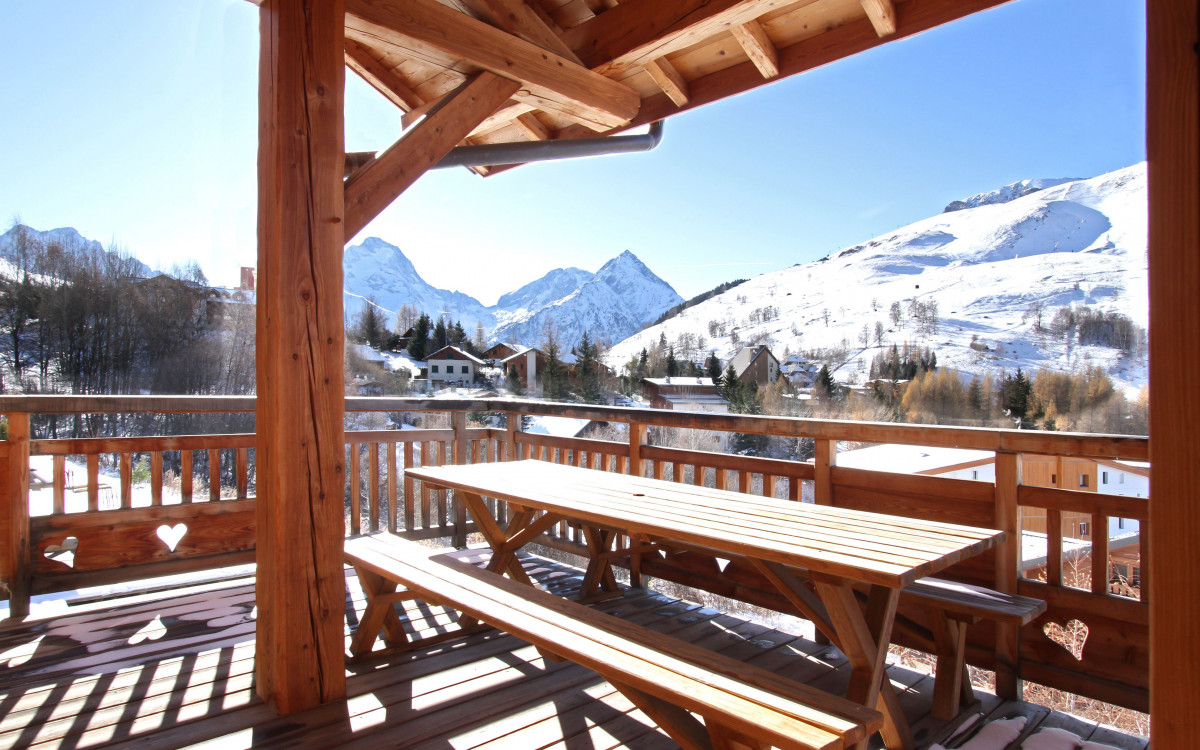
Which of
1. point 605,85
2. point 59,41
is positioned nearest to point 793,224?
point 59,41

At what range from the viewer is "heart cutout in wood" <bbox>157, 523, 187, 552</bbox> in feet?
9.68

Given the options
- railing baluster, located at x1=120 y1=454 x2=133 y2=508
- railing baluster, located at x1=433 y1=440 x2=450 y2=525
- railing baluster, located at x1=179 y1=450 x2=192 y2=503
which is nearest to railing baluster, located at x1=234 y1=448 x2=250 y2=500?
railing baluster, located at x1=179 y1=450 x2=192 y2=503

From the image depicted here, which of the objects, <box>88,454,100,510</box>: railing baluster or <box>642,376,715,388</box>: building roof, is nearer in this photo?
<box>88,454,100,510</box>: railing baluster

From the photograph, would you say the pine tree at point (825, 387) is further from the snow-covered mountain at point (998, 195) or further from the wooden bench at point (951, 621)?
the snow-covered mountain at point (998, 195)

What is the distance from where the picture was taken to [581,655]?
4.49 ft

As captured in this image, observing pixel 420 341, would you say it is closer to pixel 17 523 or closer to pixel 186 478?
pixel 186 478

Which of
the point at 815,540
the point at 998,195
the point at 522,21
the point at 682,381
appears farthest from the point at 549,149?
the point at 998,195

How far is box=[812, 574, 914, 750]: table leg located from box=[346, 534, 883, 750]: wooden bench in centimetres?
26

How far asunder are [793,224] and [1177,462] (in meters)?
100.0

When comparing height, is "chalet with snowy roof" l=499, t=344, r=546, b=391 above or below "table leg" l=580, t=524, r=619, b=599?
above

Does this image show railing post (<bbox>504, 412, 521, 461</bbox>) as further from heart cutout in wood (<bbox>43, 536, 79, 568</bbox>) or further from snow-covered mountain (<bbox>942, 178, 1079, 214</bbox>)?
snow-covered mountain (<bbox>942, 178, 1079, 214</bbox>)

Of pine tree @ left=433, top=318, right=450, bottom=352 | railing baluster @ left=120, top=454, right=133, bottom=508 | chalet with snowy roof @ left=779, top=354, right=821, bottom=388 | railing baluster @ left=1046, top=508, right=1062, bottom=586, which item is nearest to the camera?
railing baluster @ left=1046, top=508, right=1062, bottom=586

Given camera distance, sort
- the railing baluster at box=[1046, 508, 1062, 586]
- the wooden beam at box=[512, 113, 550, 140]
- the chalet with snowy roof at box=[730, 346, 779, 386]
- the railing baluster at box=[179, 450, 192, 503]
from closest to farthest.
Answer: the railing baluster at box=[1046, 508, 1062, 586], the railing baluster at box=[179, 450, 192, 503], the wooden beam at box=[512, 113, 550, 140], the chalet with snowy roof at box=[730, 346, 779, 386]

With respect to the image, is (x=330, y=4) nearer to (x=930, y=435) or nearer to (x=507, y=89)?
(x=507, y=89)
